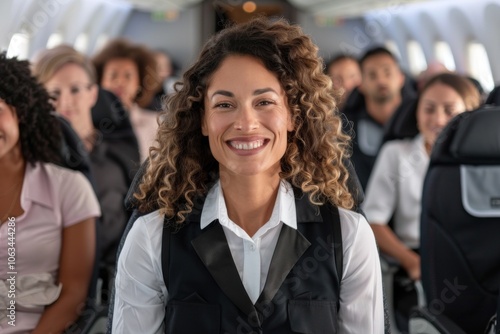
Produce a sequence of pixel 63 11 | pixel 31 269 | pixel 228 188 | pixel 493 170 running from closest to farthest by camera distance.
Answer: pixel 228 188 < pixel 31 269 < pixel 493 170 < pixel 63 11

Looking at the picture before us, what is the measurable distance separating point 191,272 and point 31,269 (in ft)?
2.54

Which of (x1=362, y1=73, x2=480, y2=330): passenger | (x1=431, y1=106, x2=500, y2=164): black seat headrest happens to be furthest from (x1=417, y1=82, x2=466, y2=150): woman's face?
(x1=431, y1=106, x2=500, y2=164): black seat headrest

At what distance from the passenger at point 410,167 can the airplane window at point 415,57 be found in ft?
32.8

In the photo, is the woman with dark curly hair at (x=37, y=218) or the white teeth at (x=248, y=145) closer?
the white teeth at (x=248, y=145)

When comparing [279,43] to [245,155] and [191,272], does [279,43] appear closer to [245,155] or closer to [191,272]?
[245,155]

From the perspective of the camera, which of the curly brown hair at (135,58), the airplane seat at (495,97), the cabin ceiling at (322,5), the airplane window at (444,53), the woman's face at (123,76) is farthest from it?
the cabin ceiling at (322,5)

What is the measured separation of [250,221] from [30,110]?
0.97 meters

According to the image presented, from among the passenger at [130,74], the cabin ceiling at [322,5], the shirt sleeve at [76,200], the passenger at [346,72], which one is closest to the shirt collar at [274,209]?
the shirt sleeve at [76,200]

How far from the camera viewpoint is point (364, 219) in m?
2.07

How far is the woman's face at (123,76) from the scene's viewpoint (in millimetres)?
5238

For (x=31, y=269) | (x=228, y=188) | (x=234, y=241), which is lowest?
(x=31, y=269)

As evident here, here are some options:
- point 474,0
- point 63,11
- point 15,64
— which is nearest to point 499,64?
point 474,0

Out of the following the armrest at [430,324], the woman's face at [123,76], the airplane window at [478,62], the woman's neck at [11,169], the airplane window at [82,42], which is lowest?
the armrest at [430,324]

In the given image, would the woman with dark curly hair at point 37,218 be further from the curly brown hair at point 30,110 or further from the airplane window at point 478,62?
the airplane window at point 478,62
